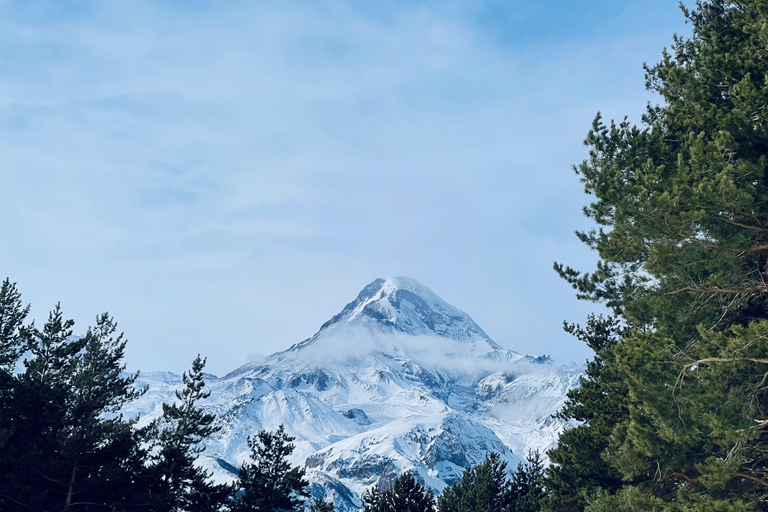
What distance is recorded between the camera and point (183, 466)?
32.5m

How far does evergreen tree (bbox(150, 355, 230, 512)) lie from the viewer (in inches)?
1235

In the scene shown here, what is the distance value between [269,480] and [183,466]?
354 inches

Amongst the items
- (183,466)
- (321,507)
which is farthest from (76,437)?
(321,507)

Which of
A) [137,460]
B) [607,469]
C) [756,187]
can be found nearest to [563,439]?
[607,469]

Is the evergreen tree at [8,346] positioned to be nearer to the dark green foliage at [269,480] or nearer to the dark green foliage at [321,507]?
the dark green foliage at [269,480]

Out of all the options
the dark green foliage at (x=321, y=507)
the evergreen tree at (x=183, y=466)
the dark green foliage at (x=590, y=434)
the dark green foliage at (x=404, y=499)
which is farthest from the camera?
the dark green foliage at (x=321, y=507)

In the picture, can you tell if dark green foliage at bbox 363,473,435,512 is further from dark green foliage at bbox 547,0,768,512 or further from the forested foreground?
dark green foliage at bbox 547,0,768,512

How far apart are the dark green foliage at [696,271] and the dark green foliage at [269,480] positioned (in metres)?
26.0

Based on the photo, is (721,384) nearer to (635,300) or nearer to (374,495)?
(635,300)

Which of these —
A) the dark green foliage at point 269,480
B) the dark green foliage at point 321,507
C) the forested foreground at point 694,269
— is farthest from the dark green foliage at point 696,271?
the dark green foliage at point 321,507

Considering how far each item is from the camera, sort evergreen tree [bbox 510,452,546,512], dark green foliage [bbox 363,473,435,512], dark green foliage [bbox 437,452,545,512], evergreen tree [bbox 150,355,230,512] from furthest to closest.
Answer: dark green foliage [bbox 363,473,435,512] < dark green foliage [bbox 437,452,545,512] < evergreen tree [bbox 510,452,546,512] < evergreen tree [bbox 150,355,230,512]

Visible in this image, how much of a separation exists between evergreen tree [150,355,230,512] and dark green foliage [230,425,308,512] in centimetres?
230

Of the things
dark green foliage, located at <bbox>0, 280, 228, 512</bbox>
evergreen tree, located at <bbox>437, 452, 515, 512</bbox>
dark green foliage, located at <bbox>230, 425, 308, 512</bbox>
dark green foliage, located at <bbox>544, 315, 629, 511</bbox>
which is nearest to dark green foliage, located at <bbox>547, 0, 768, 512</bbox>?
dark green foliage, located at <bbox>544, 315, 629, 511</bbox>

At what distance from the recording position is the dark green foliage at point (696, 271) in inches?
497
